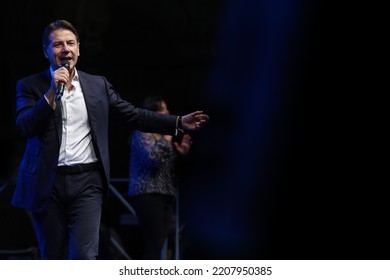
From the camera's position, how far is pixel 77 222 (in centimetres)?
279

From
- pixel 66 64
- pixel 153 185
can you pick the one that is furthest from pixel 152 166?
pixel 66 64

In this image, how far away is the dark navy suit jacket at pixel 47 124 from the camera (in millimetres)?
2738

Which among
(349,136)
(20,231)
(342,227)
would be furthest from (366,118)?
(20,231)

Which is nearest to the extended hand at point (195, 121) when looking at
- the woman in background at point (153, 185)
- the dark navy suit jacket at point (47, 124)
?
the dark navy suit jacket at point (47, 124)

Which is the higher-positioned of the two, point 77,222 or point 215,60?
point 215,60

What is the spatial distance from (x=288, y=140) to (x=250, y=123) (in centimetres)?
35

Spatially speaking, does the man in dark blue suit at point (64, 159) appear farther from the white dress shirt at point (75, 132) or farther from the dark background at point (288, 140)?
the dark background at point (288, 140)

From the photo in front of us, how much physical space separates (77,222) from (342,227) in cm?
258

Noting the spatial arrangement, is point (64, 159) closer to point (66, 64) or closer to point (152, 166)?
point (66, 64)

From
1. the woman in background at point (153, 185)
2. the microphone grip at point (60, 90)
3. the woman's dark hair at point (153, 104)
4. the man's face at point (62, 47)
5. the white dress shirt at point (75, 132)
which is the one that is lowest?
the woman in background at point (153, 185)

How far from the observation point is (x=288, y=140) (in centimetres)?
514

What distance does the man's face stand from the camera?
2826mm
